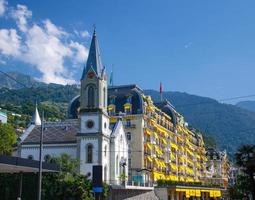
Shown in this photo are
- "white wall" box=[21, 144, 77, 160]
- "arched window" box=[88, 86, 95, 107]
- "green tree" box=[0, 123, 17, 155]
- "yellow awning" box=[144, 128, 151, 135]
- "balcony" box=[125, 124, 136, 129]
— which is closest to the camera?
"green tree" box=[0, 123, 17, 155]

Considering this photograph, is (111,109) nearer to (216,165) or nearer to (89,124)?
(89,124)

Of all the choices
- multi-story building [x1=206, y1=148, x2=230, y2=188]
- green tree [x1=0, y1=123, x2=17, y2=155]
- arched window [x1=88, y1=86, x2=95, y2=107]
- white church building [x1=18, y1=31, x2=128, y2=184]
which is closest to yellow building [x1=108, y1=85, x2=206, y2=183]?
white church building [x1=18, y1=31, x2=128, y2=184]

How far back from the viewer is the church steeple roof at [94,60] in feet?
230

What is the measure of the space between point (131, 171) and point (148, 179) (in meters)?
Answer: 3.74

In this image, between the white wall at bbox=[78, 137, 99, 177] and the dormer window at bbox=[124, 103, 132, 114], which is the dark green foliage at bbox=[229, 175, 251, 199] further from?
the dormer window at bbox=[124, 103, 132, 114]

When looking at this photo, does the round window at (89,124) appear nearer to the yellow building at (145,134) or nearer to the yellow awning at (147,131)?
the yellow building at (145,134)

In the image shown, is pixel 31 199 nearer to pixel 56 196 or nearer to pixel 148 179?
pixel 56 196

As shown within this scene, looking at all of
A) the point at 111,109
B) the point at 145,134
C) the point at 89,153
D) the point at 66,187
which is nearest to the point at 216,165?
the point at 145,134

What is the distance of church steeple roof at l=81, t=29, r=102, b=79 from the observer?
7019 centimetres

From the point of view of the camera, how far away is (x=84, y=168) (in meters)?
65.7

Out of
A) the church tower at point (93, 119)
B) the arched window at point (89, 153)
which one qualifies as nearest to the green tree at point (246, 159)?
the church tower at point (93, 119)

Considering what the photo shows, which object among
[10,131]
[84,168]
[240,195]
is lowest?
[240,195]

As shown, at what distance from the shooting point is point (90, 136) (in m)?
66.6

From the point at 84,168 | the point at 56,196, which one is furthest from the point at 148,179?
the point at 56,196
